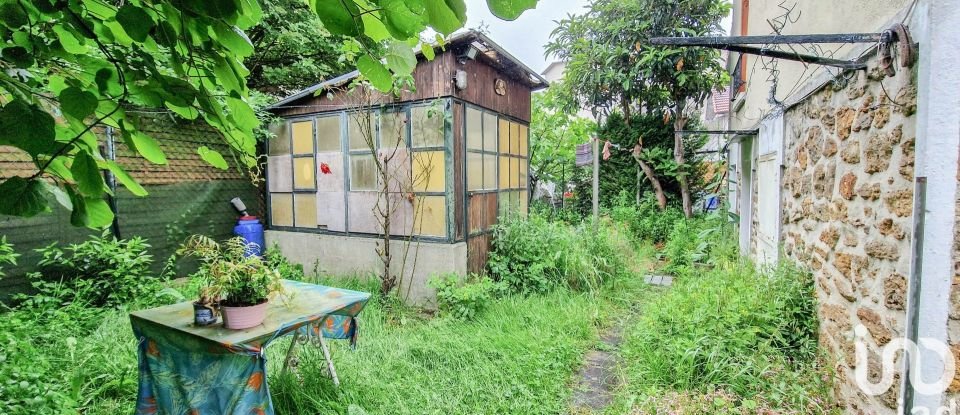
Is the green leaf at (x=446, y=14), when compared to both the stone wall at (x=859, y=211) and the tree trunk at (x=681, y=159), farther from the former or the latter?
the tree trunk at (x=681, y=159)

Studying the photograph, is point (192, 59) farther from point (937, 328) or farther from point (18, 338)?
point (18, 338)

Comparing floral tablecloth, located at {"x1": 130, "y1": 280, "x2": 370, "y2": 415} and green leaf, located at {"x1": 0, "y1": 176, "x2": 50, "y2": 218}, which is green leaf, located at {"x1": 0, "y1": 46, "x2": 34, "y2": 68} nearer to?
green leaf, located at {"x1": 0, "y1": 176, "x2": 50, "y2": 218}

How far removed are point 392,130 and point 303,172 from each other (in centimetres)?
148

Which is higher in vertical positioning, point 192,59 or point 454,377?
point 192,59

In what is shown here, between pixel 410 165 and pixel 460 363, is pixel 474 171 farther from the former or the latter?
pixel 460 363

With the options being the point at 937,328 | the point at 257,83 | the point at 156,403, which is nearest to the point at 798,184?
the point at 937,328

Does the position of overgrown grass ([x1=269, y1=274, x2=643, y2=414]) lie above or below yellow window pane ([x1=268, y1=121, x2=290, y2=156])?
below

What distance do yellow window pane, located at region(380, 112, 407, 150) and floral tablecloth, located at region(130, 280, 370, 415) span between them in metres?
2.52

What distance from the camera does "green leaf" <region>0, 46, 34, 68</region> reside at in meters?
0.93

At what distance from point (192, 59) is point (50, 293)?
4.36 meters

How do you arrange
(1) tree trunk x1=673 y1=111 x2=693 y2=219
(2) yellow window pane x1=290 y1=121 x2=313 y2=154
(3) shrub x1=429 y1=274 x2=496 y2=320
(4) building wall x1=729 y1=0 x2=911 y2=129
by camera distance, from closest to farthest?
1. (4) building wall x1=729 y1=0 x2=911 y2=129
2. (3) shrub x1=429 y1=274 x2=496 y2=320
3. (2) yellow window pane x1=290 y1=121 x2=313 y2=154
4. (1) tree trunk x1=673 y1=111 x2=693 y2=219

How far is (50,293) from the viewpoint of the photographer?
373 centimetres

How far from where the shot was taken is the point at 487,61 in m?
4.62

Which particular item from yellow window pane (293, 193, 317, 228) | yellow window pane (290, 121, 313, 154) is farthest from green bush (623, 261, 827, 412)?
yellow window pane (290, 121, 313, 154)
